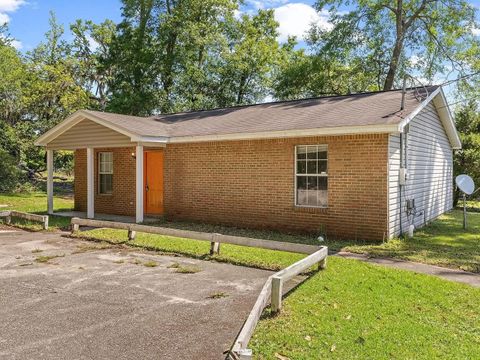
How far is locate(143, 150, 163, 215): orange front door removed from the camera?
582 inches

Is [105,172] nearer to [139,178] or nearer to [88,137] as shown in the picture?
[88,137]

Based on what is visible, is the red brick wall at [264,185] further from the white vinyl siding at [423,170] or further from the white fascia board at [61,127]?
the white fascia board at [61,127]

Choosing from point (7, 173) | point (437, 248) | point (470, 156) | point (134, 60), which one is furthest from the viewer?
point (134, 60)

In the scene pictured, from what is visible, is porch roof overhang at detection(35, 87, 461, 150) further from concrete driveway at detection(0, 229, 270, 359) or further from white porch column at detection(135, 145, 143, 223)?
concrete driveway at detection(0, 229, 270, 359)

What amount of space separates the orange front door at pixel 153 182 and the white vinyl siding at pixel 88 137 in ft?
5.75

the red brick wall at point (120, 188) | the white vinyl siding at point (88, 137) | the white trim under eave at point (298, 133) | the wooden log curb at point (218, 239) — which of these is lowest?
the wooden log curb at point (218, 239)

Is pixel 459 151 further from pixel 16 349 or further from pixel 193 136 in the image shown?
pixel 16 349

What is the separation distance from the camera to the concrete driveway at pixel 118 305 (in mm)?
4281

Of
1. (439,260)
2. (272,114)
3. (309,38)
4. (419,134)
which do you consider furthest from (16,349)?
(309,38)

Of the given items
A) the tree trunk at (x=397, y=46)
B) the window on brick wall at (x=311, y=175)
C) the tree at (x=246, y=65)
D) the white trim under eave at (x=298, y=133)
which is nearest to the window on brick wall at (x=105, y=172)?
the white trim under eave at (x=298, y=133)

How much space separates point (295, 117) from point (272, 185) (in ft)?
7.50

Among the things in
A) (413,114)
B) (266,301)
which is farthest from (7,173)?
(266,301)

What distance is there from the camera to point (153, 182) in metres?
15.0

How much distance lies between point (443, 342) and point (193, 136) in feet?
32.0
